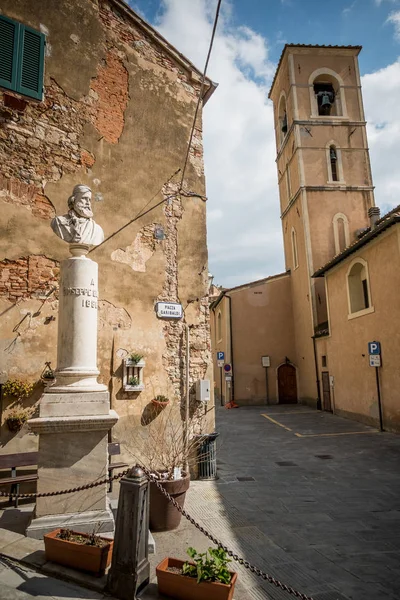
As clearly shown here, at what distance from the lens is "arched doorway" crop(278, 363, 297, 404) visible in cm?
2117

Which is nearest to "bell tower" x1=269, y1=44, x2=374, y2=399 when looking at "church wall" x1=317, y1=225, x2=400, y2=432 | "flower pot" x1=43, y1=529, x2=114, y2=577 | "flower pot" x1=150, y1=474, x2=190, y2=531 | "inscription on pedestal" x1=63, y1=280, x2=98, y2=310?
"church wall" x1=317, y1=225, x2=400, y2=432

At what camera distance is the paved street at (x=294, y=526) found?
3.50m

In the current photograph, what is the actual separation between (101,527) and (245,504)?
2.45 metres

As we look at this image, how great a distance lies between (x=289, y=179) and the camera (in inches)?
884

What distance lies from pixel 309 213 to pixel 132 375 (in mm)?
16012

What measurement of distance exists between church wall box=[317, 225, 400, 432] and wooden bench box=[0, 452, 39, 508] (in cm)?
1011

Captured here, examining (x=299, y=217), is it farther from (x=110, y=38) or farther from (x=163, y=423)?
(x=163, y=423)

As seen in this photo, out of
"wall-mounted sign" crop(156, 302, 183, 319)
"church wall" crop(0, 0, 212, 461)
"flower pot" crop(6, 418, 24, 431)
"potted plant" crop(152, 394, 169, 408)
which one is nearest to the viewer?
"flower pot" crop(6, 418, 24, 431)

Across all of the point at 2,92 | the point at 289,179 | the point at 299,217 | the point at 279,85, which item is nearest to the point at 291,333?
the point at 299,217

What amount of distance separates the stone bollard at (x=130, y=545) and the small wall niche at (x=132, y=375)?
3.47 m

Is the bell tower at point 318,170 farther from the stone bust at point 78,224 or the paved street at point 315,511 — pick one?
the stone bust at point 78,224

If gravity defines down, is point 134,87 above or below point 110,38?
below

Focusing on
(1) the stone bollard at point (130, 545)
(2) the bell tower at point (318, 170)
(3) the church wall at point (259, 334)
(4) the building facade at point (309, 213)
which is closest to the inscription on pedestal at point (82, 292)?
(1) the stone bollard at point (130, 545)

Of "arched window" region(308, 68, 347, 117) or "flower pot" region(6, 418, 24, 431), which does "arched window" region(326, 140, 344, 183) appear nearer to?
"arched window" region(308, 68, 347, 117)
